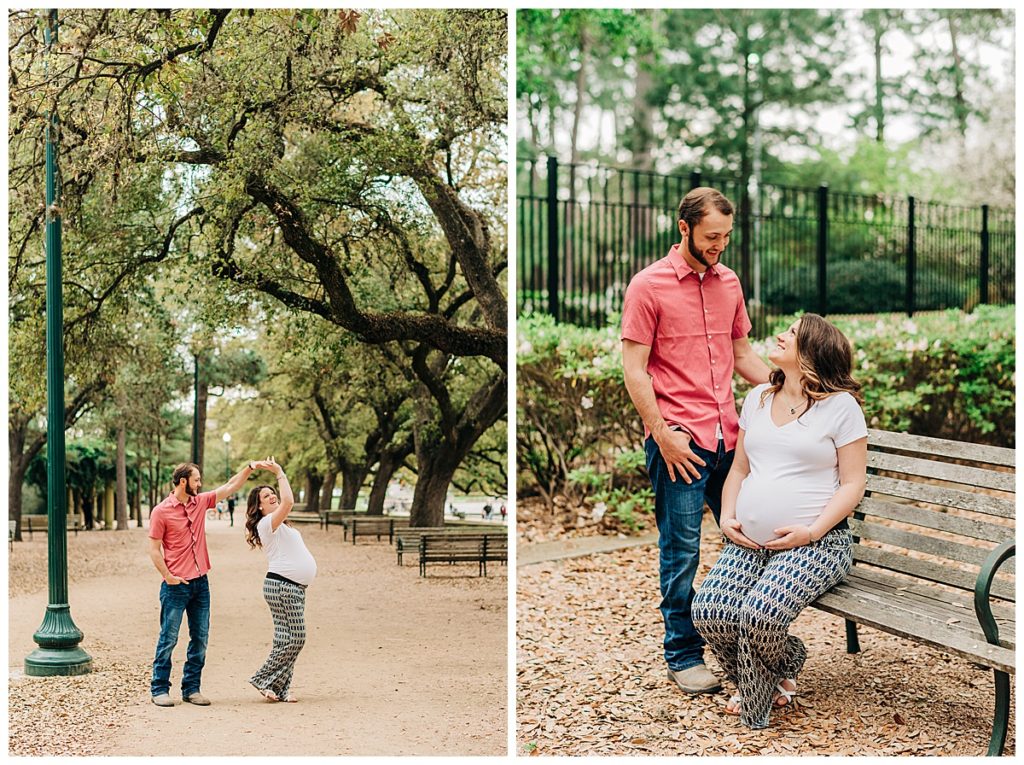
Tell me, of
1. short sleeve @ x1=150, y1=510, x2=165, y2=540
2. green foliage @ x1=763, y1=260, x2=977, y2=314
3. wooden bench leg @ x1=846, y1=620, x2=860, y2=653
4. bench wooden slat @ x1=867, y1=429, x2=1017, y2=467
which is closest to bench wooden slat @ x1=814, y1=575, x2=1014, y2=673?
bench wooden slat @ x1=867, y1=429, x2=1017, y2=467

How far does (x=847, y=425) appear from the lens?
3164mm

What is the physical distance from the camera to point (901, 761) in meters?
3.07

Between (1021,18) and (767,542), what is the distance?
2.11 metres

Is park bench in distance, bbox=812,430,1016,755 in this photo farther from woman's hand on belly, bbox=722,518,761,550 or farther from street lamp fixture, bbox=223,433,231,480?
street lamp fixture, bbox=223,433,231,480

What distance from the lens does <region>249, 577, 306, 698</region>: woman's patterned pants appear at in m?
3.78

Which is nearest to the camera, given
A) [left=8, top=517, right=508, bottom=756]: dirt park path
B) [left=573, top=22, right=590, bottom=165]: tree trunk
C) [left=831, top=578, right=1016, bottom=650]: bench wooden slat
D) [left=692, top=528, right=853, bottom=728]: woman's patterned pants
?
[left=831, top=578, right=1016, bottom=650]: bench wooden slat

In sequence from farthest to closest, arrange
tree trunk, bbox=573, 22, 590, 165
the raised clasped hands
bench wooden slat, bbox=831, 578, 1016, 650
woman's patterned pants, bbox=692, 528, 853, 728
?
tree trunk, bbox=573, 22, 590, 165
the raised clasped hands
woman's patterned pants, bbox=692, 528, 853, 728
bench wooden slat, bbox=831, 578, 1016, 650

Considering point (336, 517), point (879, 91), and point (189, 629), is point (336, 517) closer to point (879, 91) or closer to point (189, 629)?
point (189, 629)

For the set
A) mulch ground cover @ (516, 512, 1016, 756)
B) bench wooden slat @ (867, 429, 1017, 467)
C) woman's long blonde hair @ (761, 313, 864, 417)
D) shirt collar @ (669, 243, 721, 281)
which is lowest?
mulch ground cover @ (516, 512, 1016, 756)

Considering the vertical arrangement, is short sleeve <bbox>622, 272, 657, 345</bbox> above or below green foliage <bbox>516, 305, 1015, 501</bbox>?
above

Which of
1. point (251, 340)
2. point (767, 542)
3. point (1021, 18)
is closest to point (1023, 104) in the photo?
point (1021, 18)

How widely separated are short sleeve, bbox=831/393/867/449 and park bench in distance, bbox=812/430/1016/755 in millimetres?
387

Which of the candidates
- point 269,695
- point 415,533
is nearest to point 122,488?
point 269,695

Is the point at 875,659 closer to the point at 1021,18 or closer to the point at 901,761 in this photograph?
the point at 901,761
